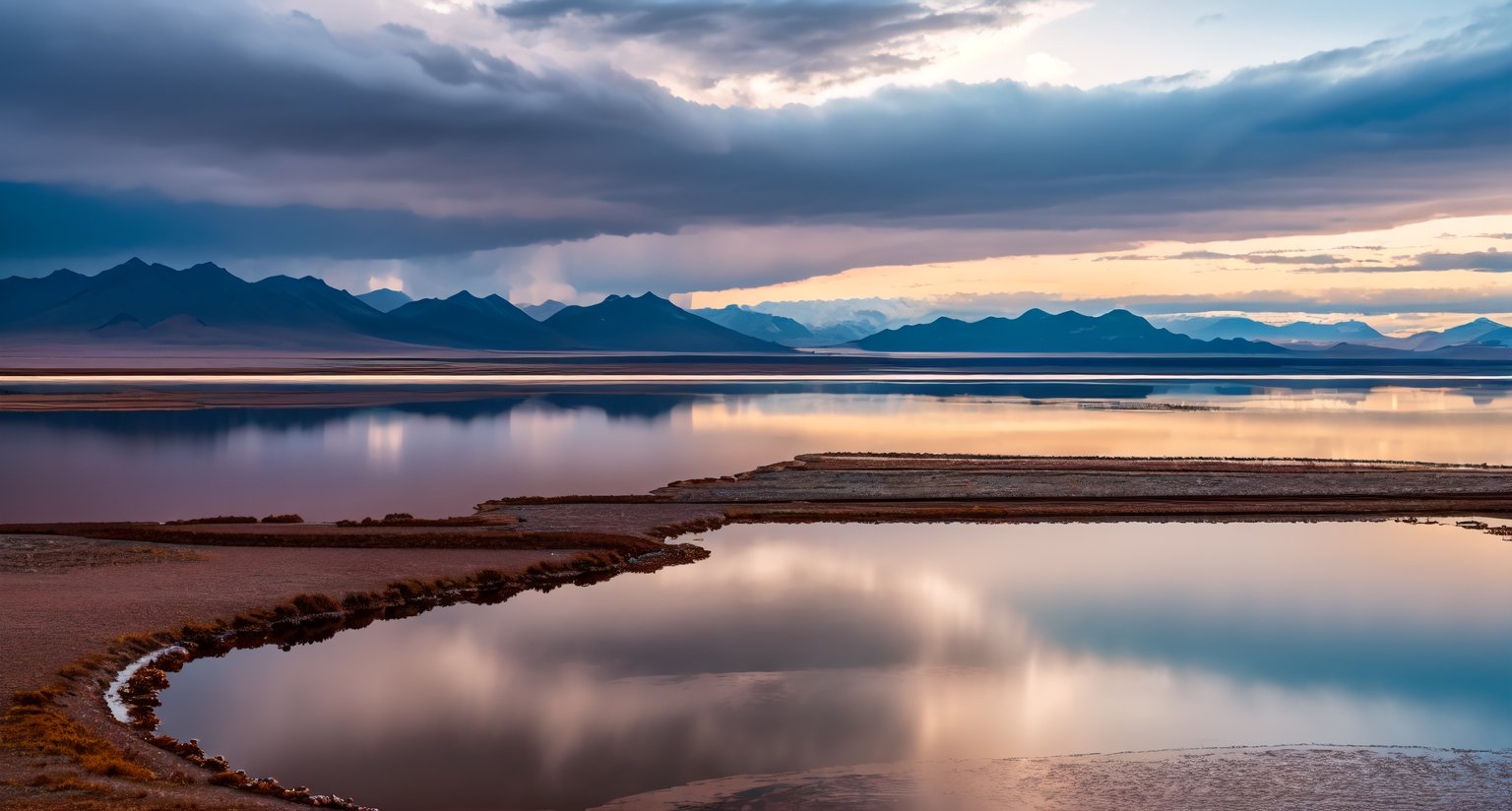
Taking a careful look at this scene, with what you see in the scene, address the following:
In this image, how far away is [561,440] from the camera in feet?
229

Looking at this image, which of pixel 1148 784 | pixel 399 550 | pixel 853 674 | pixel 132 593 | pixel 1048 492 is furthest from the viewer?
pixel 1048 492

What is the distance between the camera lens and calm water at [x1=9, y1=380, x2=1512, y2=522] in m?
46.2

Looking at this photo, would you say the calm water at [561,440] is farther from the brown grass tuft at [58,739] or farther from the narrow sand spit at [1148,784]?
the narrow sand spit at [1148,784]

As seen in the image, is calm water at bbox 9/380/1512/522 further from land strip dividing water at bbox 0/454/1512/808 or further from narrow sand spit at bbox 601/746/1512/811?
narrow sand spit at bbox 601/746/1512/811

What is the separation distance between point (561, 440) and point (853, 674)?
165ft

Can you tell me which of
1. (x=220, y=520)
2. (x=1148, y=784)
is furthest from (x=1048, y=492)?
(x=1148, y=784)

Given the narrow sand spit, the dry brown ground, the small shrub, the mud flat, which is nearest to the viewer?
the dry brown ground

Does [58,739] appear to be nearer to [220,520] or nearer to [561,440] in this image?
[220,520]

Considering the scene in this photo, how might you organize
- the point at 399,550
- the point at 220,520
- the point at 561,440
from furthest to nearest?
the point at 561,440, the point at 220,520, the point at 399,550

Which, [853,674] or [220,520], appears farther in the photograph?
[220,520]

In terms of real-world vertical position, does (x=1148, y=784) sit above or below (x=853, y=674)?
above

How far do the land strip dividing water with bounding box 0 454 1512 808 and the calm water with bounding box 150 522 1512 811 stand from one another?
153 cm

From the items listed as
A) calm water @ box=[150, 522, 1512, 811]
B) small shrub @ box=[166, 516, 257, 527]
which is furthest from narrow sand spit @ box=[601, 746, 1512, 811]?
small shrub @ box=[166, 516, 257, 527]

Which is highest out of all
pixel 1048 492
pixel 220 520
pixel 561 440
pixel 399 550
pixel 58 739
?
pixel 58 739
